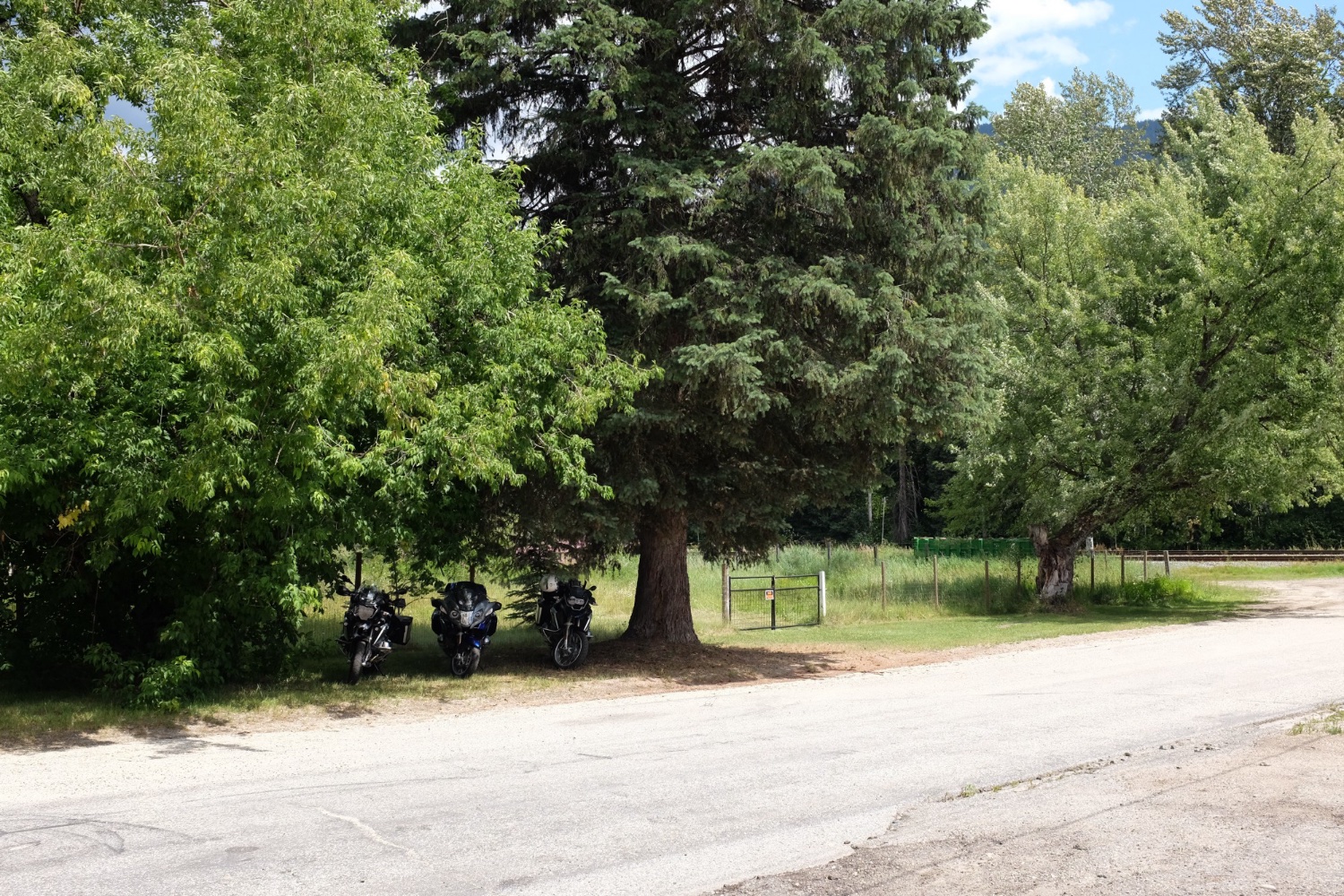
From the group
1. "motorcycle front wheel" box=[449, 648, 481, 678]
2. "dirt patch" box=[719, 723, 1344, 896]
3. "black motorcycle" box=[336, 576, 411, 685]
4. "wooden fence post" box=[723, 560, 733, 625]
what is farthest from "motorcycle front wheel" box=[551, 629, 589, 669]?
"dirt patch" box=[719, 723, 1344, 896]

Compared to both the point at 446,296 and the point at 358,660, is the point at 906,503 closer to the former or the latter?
the point at 358,660

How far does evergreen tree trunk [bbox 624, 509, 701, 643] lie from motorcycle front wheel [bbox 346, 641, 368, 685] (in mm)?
5120

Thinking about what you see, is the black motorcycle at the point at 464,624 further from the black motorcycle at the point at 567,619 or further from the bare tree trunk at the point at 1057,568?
the bare tree trunk at the point at 1057,568

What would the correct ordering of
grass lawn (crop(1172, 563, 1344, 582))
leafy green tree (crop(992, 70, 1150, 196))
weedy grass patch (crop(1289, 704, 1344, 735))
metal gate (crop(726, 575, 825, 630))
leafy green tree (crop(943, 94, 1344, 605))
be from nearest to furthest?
1. weedy grass patch (crop(1289, 704, 1344, 735))
2. metal gate (crop(726, 575, 825, 630))
3. leafy green tree (crop(943, 94, 1344, 605))
4. grass lawn (crop(1172, 563, 1344, 582))
5. leafy green tree (crop(992, 70, 1150, 196))

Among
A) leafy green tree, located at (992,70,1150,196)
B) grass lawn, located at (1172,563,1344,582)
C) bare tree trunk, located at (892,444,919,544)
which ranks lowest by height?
grass lawn, located at (1172,563,1344,582)

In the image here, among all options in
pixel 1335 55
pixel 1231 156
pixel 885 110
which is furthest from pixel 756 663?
pixel 1335 55

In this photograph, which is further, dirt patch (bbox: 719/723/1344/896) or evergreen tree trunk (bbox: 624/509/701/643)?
evergreen tree trunk (bbox: 624/509/701/643)

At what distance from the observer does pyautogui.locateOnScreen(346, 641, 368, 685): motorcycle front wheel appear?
46.4ft

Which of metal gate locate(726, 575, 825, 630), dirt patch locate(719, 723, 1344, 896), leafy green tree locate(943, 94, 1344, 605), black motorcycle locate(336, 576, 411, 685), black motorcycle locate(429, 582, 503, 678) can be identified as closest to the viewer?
dirt patch locate(719, 723, 1344, 896)

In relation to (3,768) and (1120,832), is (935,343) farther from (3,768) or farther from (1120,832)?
(3,768)

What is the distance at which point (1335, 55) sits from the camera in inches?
2019

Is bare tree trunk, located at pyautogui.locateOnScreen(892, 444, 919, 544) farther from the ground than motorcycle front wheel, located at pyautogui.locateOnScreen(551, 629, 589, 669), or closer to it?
farther from the ground

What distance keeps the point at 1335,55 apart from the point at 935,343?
46772 millimetres

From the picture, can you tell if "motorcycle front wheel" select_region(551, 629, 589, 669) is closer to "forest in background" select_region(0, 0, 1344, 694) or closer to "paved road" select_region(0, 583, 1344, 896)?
"forest in background" select_region(0, 0, 1344, 694)
